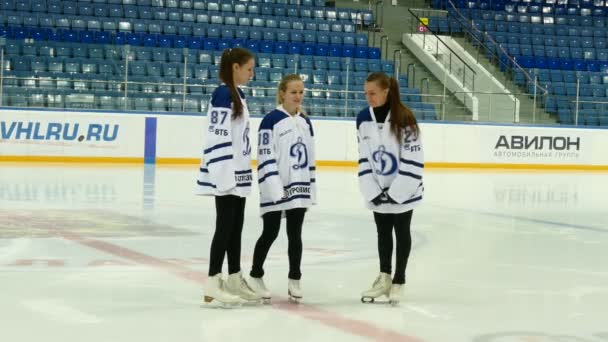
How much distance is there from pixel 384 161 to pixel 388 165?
3 cm

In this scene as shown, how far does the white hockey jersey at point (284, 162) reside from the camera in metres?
5.16

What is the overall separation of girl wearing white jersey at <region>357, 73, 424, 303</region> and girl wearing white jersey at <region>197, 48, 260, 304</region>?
0.73 m

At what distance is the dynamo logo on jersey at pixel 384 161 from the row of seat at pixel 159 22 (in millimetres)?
17270

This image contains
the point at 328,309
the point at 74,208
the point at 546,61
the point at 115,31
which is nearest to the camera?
the point at 328,309

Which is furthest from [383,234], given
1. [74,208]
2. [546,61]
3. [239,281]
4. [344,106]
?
[546,61]

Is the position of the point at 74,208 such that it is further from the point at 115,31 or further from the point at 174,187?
the point at 115,31

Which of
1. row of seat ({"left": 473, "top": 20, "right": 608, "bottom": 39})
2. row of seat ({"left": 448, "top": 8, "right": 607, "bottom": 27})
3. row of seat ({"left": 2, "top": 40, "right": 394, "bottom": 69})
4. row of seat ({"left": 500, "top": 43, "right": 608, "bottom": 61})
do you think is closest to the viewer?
row of seat ({"left": 2, "top": 40, "right": 394, "bottom": 69})

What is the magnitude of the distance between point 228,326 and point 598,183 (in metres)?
14.6

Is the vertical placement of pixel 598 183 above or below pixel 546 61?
below

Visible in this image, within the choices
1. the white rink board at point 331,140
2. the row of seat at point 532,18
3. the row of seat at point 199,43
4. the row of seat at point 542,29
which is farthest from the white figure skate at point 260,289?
the row of seat at point 532,18

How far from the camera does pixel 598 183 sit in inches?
701

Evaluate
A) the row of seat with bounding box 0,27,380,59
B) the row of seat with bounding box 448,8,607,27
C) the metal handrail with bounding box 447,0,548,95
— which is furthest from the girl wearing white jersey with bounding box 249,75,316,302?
the row of seat with bounding box 448,8,607,27

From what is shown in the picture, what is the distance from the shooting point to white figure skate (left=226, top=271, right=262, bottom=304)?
5.17 meters

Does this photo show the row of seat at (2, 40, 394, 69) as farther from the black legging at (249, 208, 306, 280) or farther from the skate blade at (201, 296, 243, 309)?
the skate blade at (201, 296, 243, 309)
